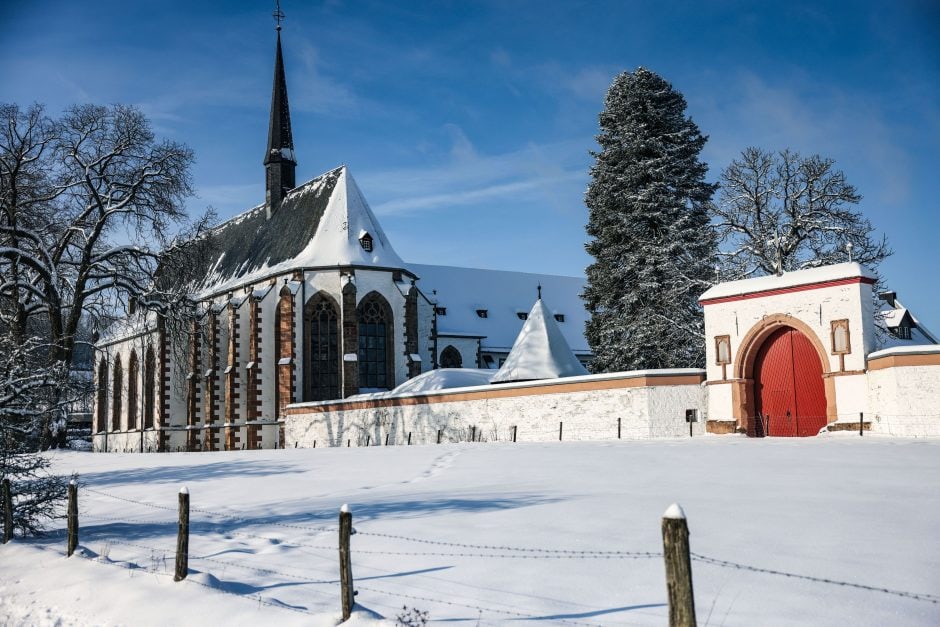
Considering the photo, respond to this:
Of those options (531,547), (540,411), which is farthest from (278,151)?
(531,547)

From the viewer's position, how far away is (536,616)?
259 inches

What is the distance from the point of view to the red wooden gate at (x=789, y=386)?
20.2 meters

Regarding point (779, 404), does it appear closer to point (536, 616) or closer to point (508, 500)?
point (508, 500)

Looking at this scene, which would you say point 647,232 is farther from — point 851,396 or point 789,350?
point 851,396

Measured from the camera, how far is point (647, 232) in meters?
31.4

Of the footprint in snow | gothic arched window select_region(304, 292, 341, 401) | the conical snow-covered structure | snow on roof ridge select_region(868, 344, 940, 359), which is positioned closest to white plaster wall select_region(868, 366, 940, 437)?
snow on roof ridge select_region(868, 344, 940, 359)

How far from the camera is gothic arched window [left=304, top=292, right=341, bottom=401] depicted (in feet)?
124

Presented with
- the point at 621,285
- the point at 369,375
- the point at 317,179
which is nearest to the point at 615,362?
the point at 621,285

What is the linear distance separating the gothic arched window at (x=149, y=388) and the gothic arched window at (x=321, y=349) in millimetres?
14362

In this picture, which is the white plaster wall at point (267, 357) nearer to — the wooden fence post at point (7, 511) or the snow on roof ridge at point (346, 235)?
the snow on roof ridge at point (346, 235)

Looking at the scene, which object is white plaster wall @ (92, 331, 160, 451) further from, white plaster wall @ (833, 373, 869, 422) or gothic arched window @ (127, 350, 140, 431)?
white plaster wall @ (833, 373, 869, 422)

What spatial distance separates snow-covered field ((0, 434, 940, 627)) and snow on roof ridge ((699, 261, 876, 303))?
5.13 m

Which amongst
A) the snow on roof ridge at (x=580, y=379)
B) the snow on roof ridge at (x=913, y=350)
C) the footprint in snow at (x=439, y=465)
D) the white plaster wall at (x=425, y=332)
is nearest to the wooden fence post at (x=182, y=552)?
the footprint in snow at (x=439, y=465)

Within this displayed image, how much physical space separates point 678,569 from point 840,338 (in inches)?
625
